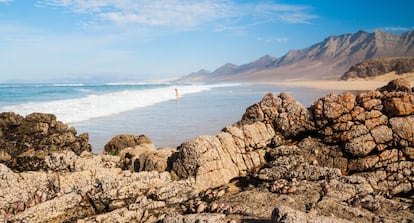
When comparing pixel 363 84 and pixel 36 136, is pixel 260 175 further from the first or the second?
pixel 363 84

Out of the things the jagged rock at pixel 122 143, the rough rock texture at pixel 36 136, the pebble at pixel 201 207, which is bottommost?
the pebble at pixel 201 207

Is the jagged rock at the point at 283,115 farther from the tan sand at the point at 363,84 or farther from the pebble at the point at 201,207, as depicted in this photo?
the tan sand at the point at 363,84

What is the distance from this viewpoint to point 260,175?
773 cm

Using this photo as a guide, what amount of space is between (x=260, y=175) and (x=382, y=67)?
80971mm

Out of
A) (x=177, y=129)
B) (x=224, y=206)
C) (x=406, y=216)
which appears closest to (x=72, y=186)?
(x=224, y=206)

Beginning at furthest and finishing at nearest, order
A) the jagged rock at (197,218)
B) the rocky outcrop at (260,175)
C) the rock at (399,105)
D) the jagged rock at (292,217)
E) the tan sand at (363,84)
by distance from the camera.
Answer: the tan sand at (363,84) → the rock at (399,105) → the rocky outcrop at (260,175) → the jagged rock at (197,218) → the jagged rock at (292,217)

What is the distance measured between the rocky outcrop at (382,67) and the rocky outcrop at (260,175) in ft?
234

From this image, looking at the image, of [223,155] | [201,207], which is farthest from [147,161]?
[201,207]

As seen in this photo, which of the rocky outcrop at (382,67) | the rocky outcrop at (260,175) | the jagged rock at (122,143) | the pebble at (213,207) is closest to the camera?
the pebble at (213,207)

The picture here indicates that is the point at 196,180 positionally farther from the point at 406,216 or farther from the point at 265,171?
the point at 406,216

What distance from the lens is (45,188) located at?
7406mm

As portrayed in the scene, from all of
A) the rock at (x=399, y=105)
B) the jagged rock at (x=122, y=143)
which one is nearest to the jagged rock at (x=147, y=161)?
the jagged rock at (x=122, y=143)

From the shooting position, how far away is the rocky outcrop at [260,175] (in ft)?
20.5

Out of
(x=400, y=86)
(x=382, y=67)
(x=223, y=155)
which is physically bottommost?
(x=223, y=155)
